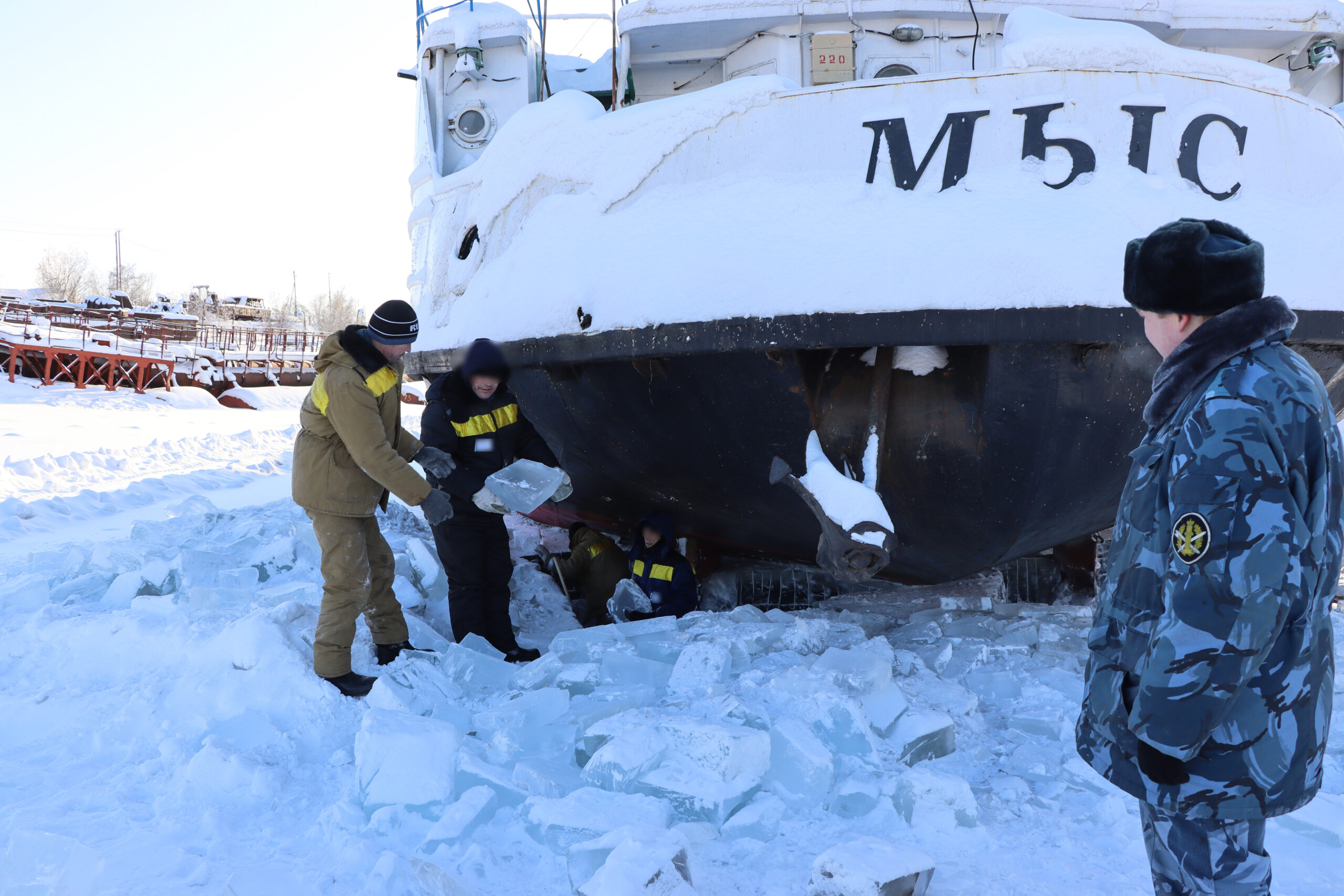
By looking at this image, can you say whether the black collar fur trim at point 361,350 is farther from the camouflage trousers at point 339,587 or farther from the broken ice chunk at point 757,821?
the broken ice chunk at point 757,821

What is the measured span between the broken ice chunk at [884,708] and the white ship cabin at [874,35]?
8.47ft

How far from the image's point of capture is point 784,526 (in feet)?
11.9

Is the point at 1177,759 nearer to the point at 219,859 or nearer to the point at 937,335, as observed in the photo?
the point at 937,335

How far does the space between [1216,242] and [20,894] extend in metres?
2.26

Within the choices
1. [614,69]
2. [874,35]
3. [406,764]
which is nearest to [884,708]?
[406,764]

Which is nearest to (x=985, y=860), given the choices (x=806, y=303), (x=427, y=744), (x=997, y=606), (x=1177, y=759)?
(x=1177, y=759)

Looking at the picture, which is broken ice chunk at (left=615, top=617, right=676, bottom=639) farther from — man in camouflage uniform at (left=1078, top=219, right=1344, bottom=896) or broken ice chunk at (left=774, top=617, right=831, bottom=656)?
man in camouflage uniform at (left=1078, top=219, right=1344, bottom=896)

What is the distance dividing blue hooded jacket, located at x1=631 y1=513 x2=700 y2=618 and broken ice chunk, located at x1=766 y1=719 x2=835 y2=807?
1712 mm

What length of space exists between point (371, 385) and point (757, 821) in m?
1.72

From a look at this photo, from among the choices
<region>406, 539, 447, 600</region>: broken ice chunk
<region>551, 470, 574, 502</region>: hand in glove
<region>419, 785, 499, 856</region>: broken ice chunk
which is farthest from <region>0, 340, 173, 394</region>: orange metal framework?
<region>419, 785, 499, 856</region>: broken ice chunk

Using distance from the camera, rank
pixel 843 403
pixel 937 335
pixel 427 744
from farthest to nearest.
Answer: pixel 843 403, pixel 937 335, pixel 427 744

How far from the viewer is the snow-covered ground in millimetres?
1821

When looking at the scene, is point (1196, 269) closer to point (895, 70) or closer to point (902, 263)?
point (902, 263)

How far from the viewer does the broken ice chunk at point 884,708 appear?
2418 mm
